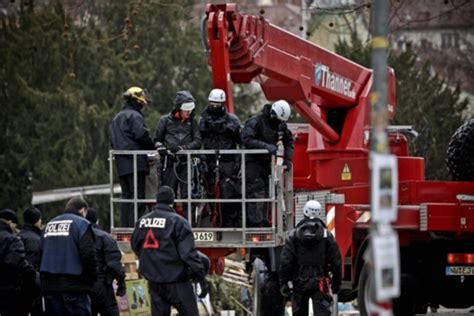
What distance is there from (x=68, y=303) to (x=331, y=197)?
4226 mm

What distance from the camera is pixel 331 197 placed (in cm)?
1914

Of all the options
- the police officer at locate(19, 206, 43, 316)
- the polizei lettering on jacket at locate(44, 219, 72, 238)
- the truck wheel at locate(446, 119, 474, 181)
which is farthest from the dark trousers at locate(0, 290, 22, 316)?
the truck wheel at locate(446, 119, 474, 181)

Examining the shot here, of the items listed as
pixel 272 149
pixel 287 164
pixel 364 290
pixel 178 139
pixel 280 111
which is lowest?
pixel 364 290

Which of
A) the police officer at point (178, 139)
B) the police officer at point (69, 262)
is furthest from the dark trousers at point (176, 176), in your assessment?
the police officer at point (69, 262)

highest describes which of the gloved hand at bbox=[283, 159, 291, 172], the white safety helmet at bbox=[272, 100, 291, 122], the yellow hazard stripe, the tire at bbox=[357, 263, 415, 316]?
the white safety helmet at bbox=[272, 100, 291, 122]

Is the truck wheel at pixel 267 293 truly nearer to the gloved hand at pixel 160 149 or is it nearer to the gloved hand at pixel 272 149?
the gloved hand at pixel 272 149

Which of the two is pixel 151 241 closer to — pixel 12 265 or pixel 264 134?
pixel 12 265

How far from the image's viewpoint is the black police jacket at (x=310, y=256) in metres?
16.8

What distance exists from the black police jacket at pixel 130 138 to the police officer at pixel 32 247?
1179 mm

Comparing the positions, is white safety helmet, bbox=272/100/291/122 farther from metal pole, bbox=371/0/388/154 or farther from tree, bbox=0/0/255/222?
tree, bbox=0/0/255/222

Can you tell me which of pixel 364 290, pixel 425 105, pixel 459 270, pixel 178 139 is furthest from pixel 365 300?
pixel 425 105

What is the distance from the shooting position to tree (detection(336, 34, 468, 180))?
40688 mm

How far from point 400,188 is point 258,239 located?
2.17 meters

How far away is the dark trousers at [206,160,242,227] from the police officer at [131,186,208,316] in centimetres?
206
